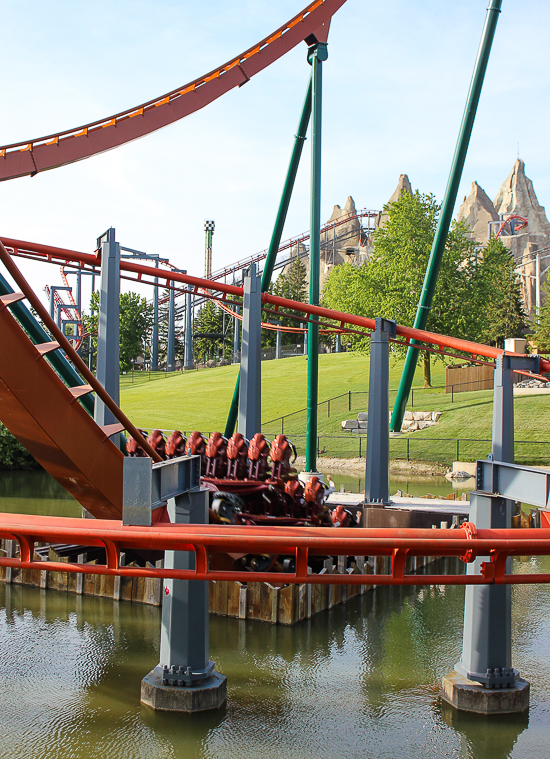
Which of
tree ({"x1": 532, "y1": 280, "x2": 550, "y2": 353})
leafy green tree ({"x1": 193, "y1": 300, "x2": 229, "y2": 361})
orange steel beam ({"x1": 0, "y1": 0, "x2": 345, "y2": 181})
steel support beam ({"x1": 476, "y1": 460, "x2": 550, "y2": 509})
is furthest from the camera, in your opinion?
leafy green tree ({"x1": 193, "y1": 300, "x2": 229, "y2": 361})

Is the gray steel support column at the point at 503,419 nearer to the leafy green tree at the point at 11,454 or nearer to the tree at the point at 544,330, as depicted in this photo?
the leafy green tree at the point at 11,454

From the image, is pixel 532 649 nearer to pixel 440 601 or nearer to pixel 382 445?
pixel 440 601

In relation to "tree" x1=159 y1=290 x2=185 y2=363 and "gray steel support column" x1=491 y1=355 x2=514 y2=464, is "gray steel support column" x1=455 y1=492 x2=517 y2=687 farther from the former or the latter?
"tree" x1=159 y1=290 x2=185 y2=363

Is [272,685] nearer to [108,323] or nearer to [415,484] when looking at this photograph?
[108,323]

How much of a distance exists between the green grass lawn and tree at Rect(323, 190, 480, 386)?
142 inches

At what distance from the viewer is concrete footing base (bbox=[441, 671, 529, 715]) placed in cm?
673

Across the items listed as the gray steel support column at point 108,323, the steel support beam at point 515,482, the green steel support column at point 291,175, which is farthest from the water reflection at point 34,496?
the steel support beam at point 515,482

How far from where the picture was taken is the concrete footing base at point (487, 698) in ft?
22.1

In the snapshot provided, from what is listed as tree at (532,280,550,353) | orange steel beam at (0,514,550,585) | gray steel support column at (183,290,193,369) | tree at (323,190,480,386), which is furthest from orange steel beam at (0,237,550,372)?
gray steel support column at (183,290,193,369)

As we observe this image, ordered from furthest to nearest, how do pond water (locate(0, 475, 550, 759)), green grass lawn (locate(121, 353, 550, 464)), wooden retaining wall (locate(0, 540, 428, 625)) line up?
green grass lawn (locate(121, 353, 550, 464)) → wooden retaining wall (locate(0, 540, 428, 625)) → pond water (locate(0, 475, 550, 759))

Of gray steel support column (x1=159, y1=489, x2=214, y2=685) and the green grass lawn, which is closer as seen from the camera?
gray steel support column (x1=159, y1=489, x2=214, y2=685)

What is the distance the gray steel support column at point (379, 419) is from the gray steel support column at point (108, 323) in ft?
14.8

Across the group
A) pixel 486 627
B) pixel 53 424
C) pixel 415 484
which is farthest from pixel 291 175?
pixel 486 627

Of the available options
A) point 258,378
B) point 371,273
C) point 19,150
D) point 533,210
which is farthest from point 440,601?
point 533,210
